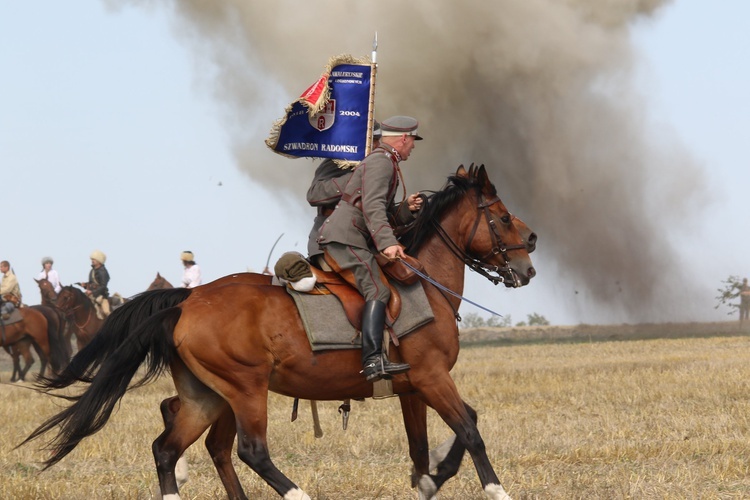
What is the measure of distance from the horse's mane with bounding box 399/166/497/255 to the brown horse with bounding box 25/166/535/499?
2.9 inches

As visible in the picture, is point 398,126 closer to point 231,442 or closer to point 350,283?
point 350,283

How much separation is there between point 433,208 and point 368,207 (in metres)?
0.63

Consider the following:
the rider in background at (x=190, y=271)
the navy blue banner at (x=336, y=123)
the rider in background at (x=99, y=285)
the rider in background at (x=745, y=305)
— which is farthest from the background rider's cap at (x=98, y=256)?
the rider in background at (x=745, y=305)

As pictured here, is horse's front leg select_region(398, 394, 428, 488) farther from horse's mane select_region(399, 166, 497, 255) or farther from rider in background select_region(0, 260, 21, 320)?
rider in background select_region(0, 260, 21, 320)

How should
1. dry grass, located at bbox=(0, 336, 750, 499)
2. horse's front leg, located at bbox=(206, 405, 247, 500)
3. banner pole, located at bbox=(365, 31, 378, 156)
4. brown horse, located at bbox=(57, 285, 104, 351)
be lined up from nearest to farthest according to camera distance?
1. horse's front leg, located at bbox=(206, 405, 247, 500)
2. dry grass, located at bbox=(0, 336, 750, 499)
3. banner pole, located at bbox=(365, 31, 378, 156)
4. brown horse, located at bbox=(57, 285, 104, 351)

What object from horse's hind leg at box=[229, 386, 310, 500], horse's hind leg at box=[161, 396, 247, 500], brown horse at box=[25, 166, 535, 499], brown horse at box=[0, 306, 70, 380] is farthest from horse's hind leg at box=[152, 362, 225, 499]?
brown horse at box=[0, 306, 70, 380]

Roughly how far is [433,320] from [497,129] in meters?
25.8

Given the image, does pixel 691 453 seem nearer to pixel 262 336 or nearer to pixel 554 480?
pixel 554 480

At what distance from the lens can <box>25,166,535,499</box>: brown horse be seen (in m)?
6.78

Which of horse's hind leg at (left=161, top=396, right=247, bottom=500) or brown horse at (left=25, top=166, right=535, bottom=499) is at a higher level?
brown horse at (left=25, top=166, right=535, bottom=499)

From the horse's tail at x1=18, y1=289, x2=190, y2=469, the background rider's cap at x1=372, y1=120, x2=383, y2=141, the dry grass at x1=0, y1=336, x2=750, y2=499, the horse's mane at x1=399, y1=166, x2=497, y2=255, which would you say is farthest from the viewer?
the background rider's cap at x1=372, y1=120, x2=383, y2=141

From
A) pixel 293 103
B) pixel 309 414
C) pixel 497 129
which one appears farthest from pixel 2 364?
pixel 293 103

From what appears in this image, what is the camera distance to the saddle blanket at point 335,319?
6859 mm

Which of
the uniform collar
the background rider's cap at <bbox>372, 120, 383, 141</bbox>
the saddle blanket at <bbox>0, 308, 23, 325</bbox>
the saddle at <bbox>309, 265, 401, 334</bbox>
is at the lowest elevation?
the saddle at <bbox>309, 265, 401, 334</bbox>
